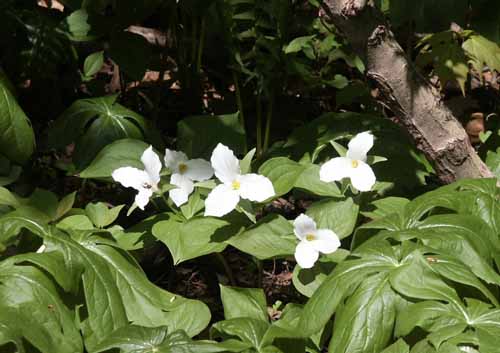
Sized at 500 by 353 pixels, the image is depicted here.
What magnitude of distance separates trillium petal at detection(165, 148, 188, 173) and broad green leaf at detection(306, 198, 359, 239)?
0.37 metres

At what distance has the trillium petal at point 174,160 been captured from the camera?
229cm

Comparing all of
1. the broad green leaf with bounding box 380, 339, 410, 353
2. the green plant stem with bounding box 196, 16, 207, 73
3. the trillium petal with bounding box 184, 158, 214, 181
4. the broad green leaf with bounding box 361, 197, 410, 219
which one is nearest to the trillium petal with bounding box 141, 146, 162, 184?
the trillium petal with bounding box 184, 158, 214, 181

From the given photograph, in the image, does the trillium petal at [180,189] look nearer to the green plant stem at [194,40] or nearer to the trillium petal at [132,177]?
the trillium petal at [132,177]

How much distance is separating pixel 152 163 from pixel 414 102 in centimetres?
80

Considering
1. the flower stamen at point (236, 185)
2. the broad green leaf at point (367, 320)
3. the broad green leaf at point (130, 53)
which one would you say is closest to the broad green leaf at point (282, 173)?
the flower stamen at point (236, 185)

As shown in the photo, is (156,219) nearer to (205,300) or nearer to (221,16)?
(205,300)

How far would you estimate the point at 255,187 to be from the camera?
2.17 metres

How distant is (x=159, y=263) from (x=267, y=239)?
0.61 meters

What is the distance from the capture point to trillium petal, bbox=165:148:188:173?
2.29m

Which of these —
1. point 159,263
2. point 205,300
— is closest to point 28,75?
point 159,263

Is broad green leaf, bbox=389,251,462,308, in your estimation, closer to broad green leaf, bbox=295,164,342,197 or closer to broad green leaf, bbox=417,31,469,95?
broad green leaf, bbox=295,164,342,197

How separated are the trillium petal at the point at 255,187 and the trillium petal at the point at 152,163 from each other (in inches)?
8.5

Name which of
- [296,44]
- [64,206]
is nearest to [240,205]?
[64,206]

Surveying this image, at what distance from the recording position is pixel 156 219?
2.29 metres
